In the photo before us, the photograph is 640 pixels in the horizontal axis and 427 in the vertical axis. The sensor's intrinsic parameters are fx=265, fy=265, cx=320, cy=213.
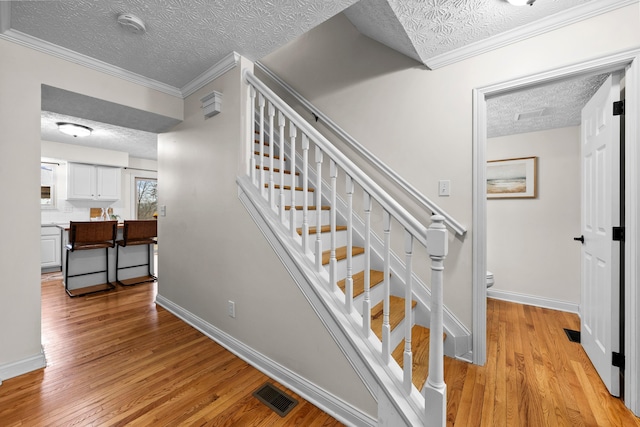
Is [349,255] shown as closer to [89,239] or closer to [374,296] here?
[374,296]

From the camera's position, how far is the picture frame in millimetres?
3227

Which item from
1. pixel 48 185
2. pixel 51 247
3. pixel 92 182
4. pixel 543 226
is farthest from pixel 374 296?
pixel 48 185

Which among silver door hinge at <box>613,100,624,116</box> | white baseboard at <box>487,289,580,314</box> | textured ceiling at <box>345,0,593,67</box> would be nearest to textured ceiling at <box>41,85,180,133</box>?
textured ceiling at <box>345,0,593,67</box>

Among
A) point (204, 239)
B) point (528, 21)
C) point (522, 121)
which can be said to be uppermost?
point (528, 21)

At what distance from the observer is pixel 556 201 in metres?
3.10

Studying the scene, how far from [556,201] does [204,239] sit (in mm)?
3894

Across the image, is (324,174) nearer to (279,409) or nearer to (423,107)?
(423,107)

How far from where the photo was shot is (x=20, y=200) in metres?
1.81

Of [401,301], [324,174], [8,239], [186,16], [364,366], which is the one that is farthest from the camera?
[324,174]

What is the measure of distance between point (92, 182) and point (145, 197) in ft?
3.86

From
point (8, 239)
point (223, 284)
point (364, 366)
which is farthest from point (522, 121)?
point (8, 239)

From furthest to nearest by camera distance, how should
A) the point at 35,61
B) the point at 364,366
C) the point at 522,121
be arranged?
the point at 522,121
the point at 35,61
the point at 364,366

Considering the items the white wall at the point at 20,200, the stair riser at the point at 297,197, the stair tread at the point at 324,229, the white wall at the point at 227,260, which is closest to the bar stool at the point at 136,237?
the white wall at the point at 227,260

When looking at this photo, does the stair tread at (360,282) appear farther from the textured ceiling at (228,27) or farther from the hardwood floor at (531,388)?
the textured ceiling at (228,27)
